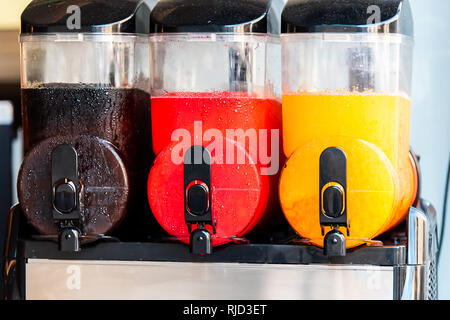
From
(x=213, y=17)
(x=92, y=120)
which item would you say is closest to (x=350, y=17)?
(x=213, y=17)

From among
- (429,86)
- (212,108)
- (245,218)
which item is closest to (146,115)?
(212,108)

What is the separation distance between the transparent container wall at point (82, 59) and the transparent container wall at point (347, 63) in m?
0.28

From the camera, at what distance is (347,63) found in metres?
1.16

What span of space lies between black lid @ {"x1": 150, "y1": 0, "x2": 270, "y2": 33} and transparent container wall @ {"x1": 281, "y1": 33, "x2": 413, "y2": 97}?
0.21 ft

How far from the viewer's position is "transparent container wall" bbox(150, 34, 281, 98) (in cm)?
117

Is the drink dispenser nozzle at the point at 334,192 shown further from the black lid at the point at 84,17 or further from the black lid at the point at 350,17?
the black lid at the point at 84,17

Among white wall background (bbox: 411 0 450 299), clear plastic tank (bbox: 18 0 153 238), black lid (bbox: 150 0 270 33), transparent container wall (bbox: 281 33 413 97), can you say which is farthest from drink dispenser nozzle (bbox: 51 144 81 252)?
white wall background (bbox: 411 0 450 299)

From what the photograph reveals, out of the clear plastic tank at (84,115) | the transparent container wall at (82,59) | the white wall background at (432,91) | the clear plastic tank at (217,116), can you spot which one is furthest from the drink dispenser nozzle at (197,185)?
the white wall background at (432,91)

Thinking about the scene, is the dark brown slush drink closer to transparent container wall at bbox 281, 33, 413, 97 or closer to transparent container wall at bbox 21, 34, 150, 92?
transparent container wall at bbox 21, 34, 150, 92

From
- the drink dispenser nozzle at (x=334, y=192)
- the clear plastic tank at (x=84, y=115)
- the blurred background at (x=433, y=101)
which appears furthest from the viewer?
the blurred background at (x=433, y=101)

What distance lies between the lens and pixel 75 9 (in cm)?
119

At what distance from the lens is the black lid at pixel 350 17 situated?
108 centimetres

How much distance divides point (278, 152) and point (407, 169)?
0.23 meters

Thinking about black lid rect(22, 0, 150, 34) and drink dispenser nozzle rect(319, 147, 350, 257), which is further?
black lid rect(22, 0, 150, 34)
